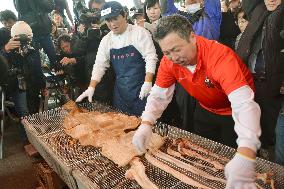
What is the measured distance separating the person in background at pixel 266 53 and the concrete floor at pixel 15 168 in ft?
10.6

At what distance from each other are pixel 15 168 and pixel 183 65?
3743 millimetres

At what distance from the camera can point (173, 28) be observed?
224 cm

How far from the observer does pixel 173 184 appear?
2.22 meters

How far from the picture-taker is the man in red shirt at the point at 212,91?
73.3 inches

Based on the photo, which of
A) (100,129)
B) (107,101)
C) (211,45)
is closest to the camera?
(211,45)

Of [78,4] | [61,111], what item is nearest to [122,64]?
[61,111]

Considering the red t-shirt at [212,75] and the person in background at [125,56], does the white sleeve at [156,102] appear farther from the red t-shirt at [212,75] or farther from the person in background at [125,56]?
the person in background at [125,56]

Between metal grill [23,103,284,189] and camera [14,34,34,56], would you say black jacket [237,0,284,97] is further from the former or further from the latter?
camera [14,34,34,56]

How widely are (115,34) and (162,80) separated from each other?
1665mm

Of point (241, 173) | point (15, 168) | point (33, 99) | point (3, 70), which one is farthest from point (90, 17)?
point (241, 173)

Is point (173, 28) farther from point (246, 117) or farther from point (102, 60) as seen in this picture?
point (102, 60)

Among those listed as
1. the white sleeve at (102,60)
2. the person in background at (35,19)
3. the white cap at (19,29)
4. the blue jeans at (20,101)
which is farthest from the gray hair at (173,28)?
the person in background at (35,19)

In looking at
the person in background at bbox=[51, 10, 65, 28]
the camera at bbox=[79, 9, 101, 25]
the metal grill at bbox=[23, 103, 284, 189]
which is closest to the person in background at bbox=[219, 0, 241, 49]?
the metal grill at bbox=[23, 103, 284, 189]

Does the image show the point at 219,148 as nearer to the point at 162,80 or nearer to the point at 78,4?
the point at 162,80
